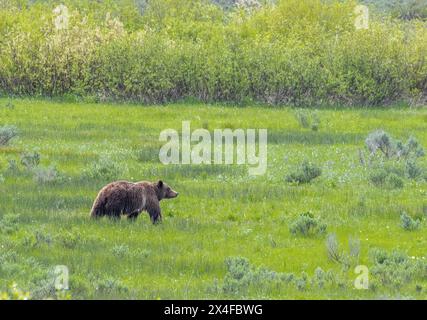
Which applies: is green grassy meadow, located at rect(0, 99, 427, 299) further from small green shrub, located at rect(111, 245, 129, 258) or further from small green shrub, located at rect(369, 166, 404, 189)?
small green shrub, located at rect(369, 166, 404, 189)

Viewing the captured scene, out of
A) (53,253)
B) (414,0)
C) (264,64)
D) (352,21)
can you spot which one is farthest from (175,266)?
(414,0)

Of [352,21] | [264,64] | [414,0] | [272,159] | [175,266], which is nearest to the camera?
[175,266]

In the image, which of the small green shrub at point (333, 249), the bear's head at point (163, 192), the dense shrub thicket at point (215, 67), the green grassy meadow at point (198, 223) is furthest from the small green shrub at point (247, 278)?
the dense shrub thicket at point (215, 67)

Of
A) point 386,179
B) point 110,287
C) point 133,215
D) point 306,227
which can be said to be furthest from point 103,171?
point 110,287

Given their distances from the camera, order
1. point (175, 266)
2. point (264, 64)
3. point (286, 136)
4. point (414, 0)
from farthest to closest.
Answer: point (414, 0) → point (264, 64) → point (286, 136) → point (175, 266)

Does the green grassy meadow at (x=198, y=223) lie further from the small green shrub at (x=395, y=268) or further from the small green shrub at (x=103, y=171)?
the small green shrub at (x=103, y=171)

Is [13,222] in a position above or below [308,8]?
below

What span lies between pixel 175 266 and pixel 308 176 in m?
7.26

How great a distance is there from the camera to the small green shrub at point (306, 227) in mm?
15461

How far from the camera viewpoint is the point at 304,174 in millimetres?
20125

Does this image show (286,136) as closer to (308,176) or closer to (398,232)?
(308,176)

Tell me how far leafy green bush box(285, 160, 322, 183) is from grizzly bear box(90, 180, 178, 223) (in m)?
4.74

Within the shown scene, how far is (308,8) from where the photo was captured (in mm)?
47938

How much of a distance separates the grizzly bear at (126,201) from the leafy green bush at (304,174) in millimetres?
4743
